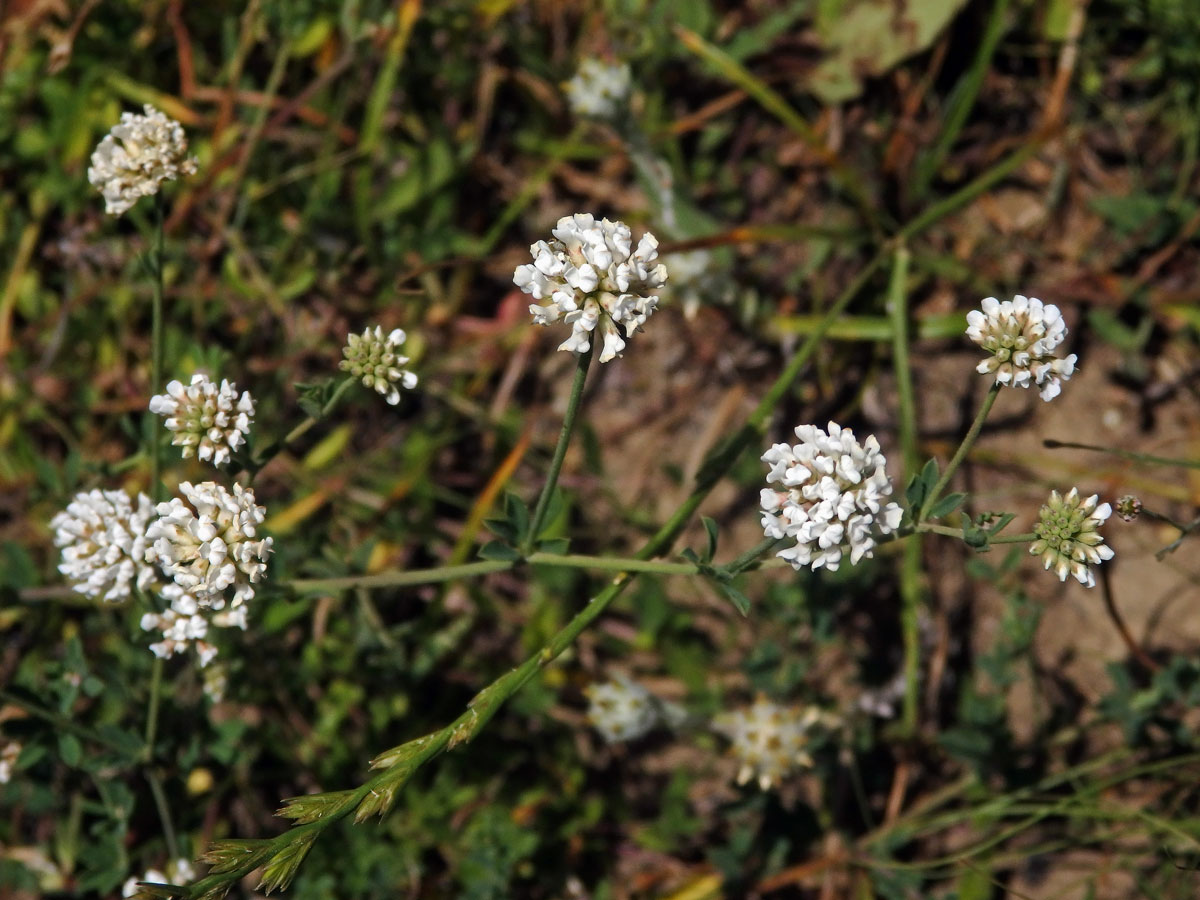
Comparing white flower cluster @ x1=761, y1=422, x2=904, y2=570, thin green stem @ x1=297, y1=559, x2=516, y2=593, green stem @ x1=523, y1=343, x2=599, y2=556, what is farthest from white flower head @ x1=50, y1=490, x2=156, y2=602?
white flower cluster @ x1=761, y1=422, x2=904, y2=570

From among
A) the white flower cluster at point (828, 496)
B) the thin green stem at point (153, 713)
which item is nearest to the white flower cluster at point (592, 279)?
the white flower cluster at point (828, 496)

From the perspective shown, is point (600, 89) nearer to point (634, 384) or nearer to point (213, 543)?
point (634, 384)

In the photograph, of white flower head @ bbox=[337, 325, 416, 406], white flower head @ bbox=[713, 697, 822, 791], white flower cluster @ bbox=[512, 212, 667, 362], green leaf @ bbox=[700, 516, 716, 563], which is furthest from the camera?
white flower head @ bbox=[713, 697, 822, 791]

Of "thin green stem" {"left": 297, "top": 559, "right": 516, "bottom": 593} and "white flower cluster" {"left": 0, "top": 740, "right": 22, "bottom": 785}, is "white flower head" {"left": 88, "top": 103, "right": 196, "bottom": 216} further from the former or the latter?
"white flower cluster" {"left": 0, "top": 740, "right": 22, "bottom": 785}

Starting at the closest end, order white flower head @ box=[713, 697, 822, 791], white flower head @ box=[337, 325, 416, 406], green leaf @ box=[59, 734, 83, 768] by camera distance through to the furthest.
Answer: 1. white flower head @ box=[337, 325, 416, 406]
2. green leaf @ box=[59, 734, 83, 768]
3. white flower head @ box=[713, 697, 822, 791]

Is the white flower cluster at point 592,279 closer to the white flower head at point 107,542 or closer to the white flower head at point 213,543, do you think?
the white flower head at point 213,543

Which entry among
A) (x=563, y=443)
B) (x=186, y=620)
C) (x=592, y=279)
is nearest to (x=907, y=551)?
Result: (x=563, y=443)

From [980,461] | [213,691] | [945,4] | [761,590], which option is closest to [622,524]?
[761,590]
